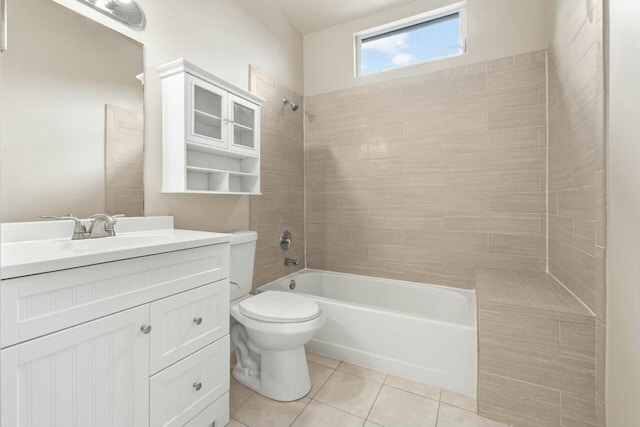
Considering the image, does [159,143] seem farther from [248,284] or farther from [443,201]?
[443,201]

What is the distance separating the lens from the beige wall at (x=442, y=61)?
1966 mm

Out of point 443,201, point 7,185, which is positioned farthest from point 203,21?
point 443,201

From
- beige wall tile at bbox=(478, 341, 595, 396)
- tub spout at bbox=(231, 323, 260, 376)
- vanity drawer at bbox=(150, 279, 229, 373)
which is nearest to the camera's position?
vanity drawer at bbox=(150, 279, 229, 373)

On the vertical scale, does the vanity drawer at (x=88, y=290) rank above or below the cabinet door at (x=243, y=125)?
below

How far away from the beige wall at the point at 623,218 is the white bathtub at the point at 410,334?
0.57 m

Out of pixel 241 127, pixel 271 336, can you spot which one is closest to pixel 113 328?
pixel 271 336

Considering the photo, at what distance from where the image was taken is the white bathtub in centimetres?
158

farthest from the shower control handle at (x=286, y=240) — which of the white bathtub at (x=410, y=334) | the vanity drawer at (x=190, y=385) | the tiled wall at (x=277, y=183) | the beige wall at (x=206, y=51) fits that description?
the vanity drawer at (x=190, y=385)

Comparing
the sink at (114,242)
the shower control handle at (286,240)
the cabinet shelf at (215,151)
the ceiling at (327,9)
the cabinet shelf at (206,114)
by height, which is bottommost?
the shower control handle at (286,240)

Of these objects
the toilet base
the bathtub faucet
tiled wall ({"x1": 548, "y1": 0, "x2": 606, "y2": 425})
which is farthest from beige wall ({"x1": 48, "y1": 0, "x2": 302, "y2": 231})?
tiled wall ({"x1": 548, "y1": 0, "x2": 606, "y2": 425})

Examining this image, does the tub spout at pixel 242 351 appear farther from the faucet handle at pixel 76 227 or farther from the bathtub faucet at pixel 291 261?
the faucet handle at pixel 76 227

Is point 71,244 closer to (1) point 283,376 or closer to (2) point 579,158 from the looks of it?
(1) point 283,376

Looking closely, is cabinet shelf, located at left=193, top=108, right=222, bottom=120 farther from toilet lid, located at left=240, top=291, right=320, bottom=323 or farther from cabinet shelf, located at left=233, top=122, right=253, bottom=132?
toilet lid, located at left=240, top=291, right=320, bottom=323

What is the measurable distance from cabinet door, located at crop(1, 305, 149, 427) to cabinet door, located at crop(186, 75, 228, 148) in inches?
38.0
